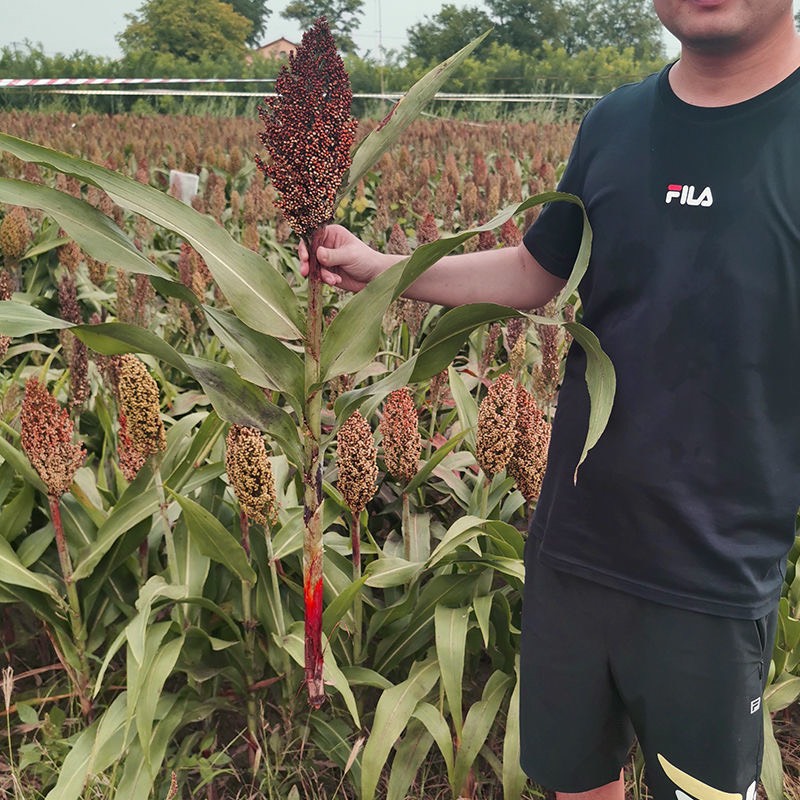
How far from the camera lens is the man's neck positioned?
134 centimetres

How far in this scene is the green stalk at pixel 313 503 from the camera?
155cm

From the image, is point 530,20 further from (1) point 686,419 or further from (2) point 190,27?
(1) point 686,419

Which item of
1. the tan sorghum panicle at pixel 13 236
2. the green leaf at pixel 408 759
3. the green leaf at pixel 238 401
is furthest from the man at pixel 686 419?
the tan sorghum panicle at pixel 13 236

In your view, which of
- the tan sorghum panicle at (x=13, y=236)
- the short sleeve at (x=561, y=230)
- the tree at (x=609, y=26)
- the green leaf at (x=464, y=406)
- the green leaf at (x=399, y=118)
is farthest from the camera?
the tree at (x=609, y=26)

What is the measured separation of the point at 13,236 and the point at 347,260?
2.77 m

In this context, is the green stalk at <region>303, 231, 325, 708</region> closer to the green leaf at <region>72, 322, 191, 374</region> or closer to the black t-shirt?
the green leaf at <region>72, 322, 191, 374</region>

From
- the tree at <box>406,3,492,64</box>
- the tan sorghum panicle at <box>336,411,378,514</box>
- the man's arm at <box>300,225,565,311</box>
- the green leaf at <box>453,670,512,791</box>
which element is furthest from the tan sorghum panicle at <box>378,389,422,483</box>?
the tree at <box>406,3,492,64</box>

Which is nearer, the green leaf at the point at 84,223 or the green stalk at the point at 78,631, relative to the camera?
the green leaf at the point at 84,223

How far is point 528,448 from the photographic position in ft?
6.84

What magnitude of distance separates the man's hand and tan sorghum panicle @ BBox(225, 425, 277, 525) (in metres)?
0.36

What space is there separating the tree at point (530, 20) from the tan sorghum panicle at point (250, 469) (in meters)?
53.9

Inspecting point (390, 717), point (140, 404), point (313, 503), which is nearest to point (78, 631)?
point (140, 404)

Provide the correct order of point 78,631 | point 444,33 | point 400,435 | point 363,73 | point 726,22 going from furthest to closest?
point 444,33 < point 363,73 < point 78,631 < point 400,435 < point 726,22

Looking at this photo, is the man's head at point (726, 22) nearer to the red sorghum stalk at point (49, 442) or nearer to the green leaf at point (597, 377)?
the green leaf at point (597, 377)
